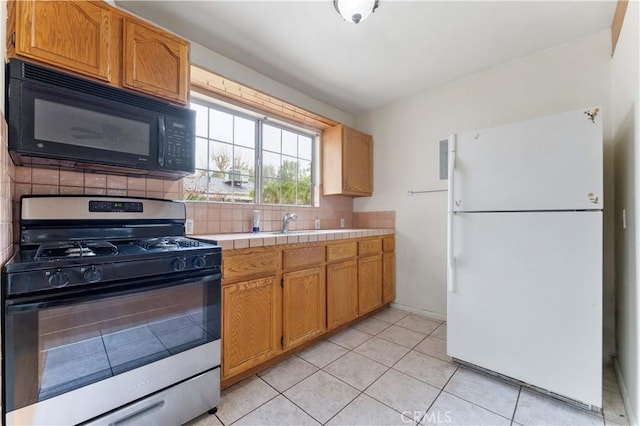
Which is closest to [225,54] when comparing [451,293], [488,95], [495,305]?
[488,95]

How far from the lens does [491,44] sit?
2.14 m

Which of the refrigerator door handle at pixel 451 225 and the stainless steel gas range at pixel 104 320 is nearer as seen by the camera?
the stainless steel gas range at pixel 104 320

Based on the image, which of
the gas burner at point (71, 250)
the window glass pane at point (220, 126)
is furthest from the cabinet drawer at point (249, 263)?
the window glass pane at point (220, 126)

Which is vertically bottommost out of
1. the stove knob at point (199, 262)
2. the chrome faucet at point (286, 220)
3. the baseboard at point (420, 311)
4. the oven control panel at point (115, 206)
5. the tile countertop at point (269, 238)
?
the baseboard at point (420, 311)

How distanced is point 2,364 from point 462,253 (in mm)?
2348

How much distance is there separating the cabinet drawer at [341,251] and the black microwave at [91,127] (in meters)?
1.27

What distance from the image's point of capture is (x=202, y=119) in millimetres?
2270

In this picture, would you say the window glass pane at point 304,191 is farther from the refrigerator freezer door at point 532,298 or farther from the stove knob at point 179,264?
the stove knob at point 179,264

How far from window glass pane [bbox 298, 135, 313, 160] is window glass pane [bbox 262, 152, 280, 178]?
36 cm

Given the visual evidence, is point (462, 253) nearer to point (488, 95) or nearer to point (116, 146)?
point (488, 95)

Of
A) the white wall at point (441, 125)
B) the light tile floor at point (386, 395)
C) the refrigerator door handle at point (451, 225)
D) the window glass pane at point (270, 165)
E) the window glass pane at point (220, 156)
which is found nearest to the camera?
the light tile floor at point (386, 395)

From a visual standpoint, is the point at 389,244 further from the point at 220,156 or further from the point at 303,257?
the point at 220,156

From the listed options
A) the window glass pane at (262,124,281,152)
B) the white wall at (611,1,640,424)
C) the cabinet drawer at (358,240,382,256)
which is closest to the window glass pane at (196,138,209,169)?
the window glass pane at (262,124,281,152)

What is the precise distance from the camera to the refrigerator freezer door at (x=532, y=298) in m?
1.49
